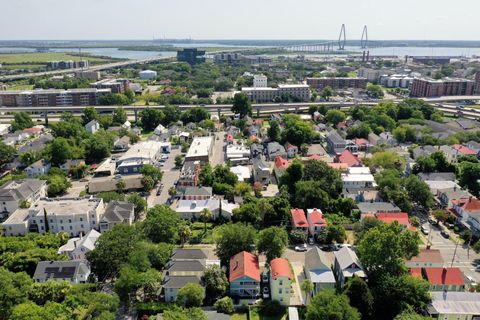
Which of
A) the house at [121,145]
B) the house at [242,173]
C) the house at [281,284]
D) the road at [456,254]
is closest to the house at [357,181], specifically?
the road at [456,254]

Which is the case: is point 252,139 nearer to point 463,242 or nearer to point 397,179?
point 397,179

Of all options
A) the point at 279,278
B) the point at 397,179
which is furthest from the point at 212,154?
the point at 279,278

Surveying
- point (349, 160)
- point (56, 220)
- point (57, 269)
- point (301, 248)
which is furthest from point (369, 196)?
point (56, 220)

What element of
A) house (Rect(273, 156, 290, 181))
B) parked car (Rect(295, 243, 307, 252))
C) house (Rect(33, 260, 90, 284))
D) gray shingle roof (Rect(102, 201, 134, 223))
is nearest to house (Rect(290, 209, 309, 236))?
parked car (Rect(295, 243, 307, 252))

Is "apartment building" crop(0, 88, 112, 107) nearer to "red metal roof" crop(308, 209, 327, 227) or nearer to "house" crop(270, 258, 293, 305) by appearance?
"red metal roof" crop(308, 209, 327, 227)

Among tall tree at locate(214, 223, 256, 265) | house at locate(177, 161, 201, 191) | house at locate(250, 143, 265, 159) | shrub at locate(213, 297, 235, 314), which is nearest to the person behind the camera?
shrub at locate(213, 297, 235, 314)

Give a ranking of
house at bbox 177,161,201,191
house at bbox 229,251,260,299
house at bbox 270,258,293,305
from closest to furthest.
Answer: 1. house at bbox 270,258,293,305
2. house at bbox 229,251,260,299
3. house at bbox 177,161,201,191
